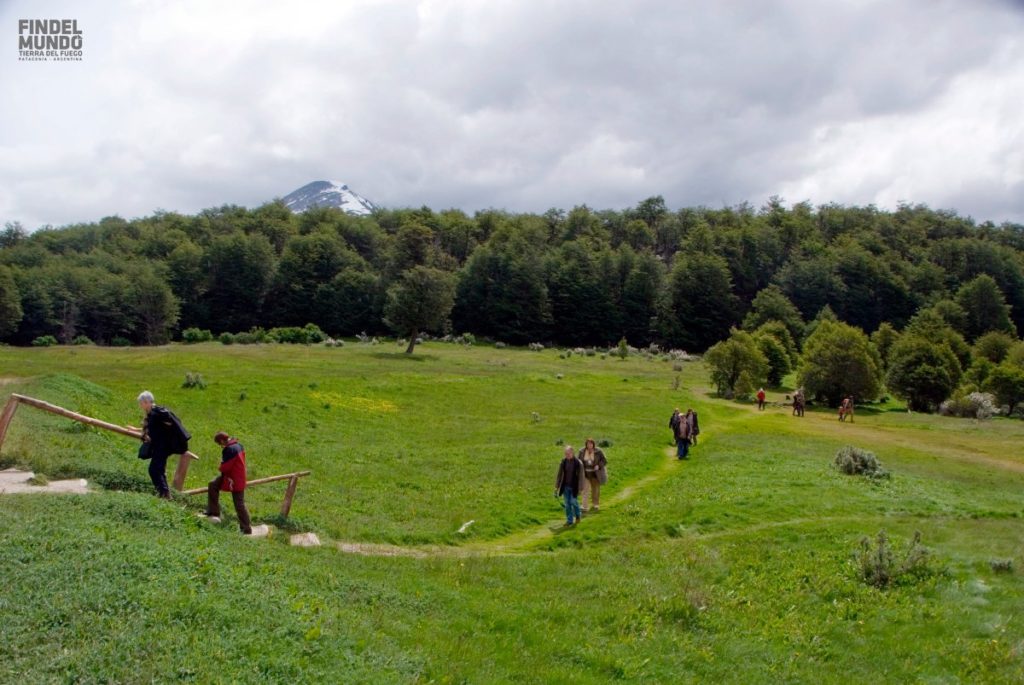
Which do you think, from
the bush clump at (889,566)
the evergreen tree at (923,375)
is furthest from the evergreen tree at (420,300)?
the bush clump at (889,566)

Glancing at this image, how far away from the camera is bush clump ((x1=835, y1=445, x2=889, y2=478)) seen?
26797 millimetres

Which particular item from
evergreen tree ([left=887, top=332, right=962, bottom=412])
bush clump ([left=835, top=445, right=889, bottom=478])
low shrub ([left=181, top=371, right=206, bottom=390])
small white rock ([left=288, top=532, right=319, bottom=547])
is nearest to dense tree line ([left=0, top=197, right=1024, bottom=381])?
evergreen tree ([left=887, top=332, right=962, bottom=412])

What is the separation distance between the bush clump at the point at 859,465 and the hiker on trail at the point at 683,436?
6754mm

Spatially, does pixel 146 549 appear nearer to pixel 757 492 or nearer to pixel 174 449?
pixel 174 449

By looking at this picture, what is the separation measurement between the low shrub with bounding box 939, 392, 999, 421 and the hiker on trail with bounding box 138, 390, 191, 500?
5840 cm

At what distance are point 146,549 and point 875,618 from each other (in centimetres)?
1245

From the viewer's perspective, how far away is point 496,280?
12225cm

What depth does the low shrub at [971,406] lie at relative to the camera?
5519cm

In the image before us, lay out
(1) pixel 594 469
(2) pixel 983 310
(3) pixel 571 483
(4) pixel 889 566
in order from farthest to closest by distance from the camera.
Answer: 1. (2) pixel 983 310
2. (1) pixel 594 469
3. (3) pixel 571 483
4. (4) pixel 889 566

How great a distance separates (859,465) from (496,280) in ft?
320

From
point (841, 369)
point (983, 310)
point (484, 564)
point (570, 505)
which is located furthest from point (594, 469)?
point (983, 310)

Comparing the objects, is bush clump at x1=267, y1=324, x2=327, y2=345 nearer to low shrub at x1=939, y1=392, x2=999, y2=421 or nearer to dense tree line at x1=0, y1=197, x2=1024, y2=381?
dense tree line at x1=0, y1=197, x2=1024, y2=381

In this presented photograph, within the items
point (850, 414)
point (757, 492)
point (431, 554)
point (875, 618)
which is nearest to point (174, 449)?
point (431, 554)

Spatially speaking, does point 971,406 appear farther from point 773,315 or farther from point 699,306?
point 699,306
